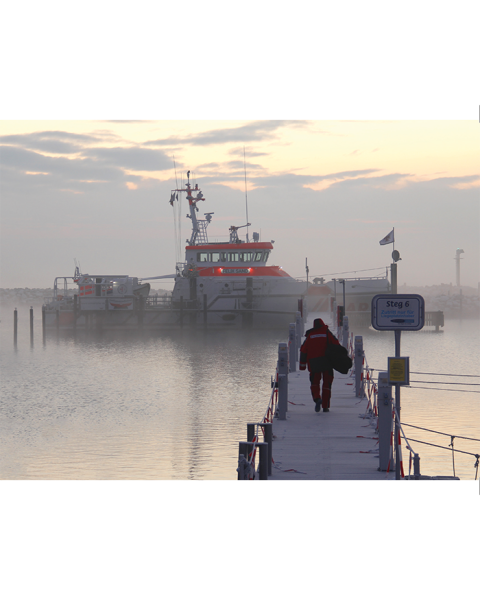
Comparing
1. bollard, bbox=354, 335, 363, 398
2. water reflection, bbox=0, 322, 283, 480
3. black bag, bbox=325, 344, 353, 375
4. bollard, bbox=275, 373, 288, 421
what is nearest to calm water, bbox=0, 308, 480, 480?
water reflection, bbox=0, 322, 283, 480

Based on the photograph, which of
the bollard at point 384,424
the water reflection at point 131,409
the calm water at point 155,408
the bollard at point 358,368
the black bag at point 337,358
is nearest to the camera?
the bollard at point 384,424

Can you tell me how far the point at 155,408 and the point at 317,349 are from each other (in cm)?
1081

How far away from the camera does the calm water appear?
45.4 feet

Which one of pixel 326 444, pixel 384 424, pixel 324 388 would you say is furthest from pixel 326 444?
pixel 324 388

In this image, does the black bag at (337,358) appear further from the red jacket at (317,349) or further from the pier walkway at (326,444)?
the pier walkway at (326,444)

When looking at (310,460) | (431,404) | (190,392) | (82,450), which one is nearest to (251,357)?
(190,392)

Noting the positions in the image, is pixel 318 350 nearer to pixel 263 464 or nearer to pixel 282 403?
pixel 282 403

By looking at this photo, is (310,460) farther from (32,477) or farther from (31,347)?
(31,347)

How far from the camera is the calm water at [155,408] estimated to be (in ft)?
45.4

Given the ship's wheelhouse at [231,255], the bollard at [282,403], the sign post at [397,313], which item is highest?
the ship's wheelhouse at [231,255]

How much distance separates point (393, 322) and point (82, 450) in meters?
9.67

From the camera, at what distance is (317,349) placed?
472 inches

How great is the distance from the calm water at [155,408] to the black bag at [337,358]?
2594 mm

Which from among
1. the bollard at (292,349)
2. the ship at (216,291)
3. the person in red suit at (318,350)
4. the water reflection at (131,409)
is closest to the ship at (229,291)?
the ship at (216,291)
